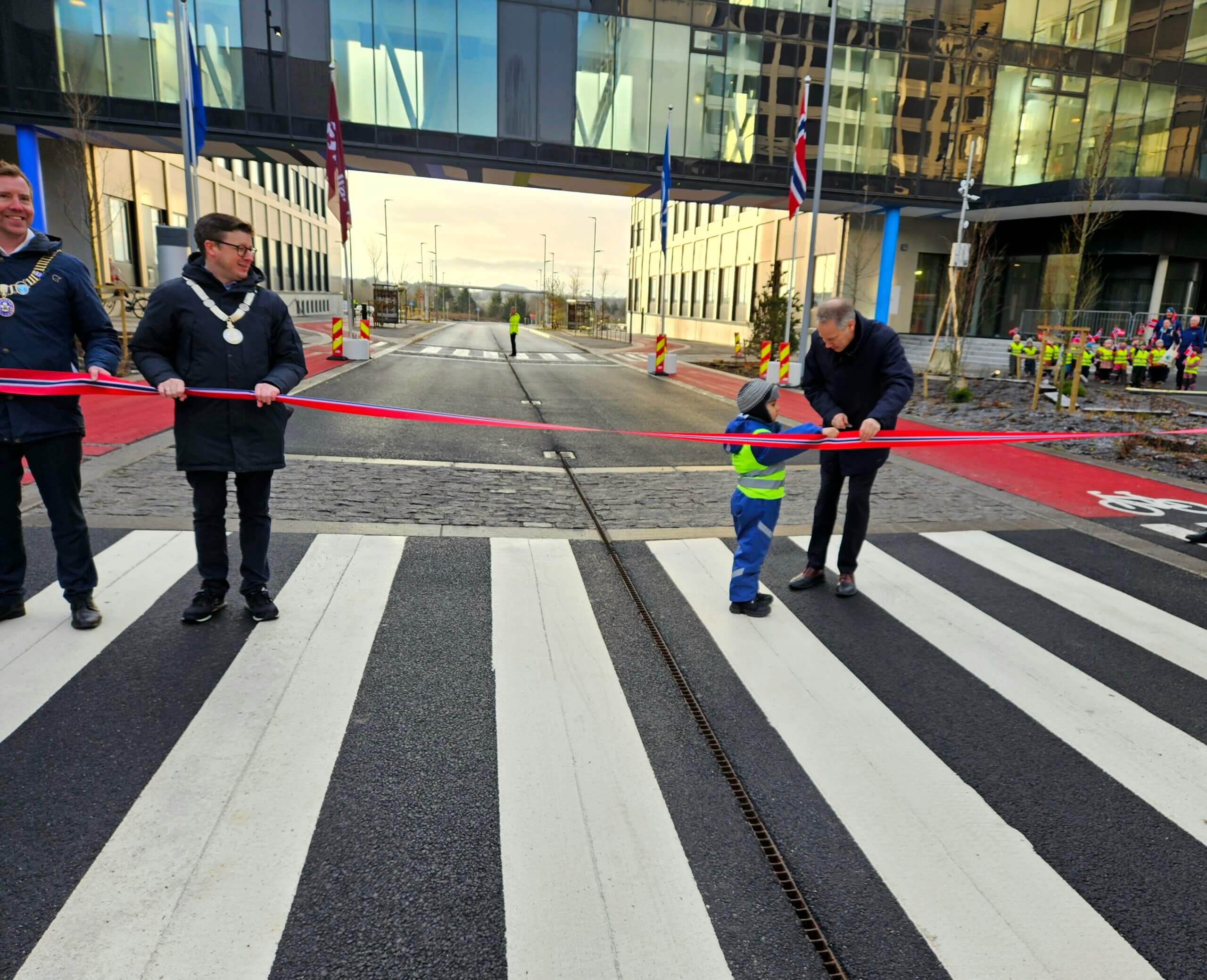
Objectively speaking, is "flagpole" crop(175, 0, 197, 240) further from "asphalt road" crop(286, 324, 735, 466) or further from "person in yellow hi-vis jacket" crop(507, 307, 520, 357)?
"person in yellow hi-vis jacket" crop(507, 307, 520, 357)

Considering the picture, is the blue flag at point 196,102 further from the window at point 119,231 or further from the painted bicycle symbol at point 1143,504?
the painted bicycle symbol at point 1143,504

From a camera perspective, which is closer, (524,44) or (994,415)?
(994,415)

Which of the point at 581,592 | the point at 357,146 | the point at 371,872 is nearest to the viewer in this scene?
the point at 371,872

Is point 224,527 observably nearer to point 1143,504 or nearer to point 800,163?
point 1143,504

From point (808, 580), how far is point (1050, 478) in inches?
216

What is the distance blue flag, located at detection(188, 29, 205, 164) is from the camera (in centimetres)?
1512

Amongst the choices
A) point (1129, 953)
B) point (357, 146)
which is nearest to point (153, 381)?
point (1129, 953)

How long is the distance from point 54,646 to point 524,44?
27.8 meters

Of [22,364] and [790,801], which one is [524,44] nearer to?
[22,364]

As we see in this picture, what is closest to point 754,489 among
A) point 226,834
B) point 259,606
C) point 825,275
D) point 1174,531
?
point 259,606

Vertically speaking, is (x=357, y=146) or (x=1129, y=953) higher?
(x=357, y=146)

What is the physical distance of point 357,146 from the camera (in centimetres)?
2506

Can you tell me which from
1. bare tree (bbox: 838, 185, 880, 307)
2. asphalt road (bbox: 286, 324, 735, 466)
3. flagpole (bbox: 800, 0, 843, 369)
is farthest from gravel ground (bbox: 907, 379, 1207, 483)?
bare tree (bbox: 838, 185, 880, 307)

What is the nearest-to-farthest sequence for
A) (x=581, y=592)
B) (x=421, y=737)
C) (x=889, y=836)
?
(x=889, y=836), (x=421, y=737), (x=581, y=592)
